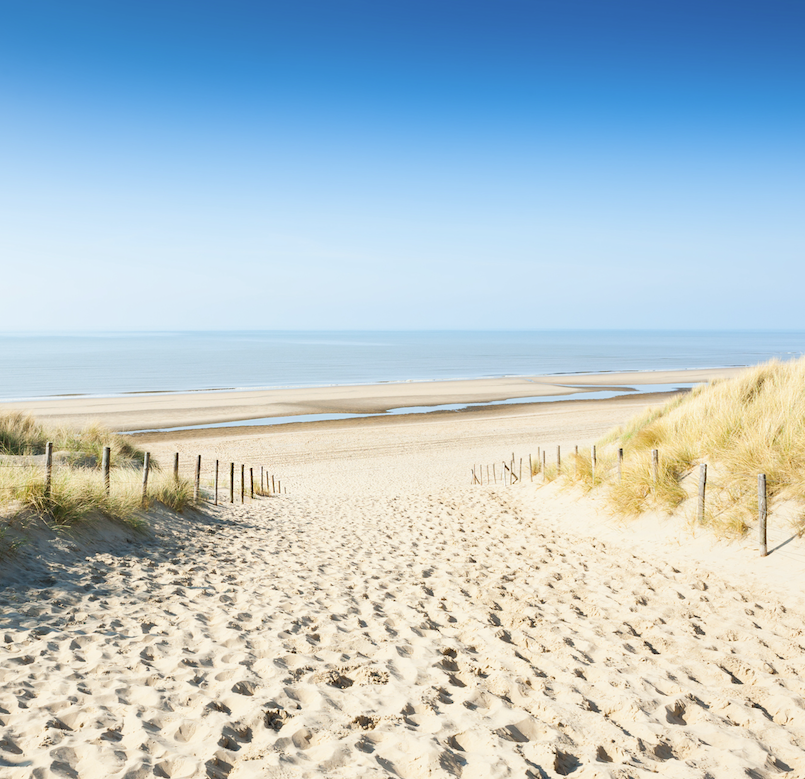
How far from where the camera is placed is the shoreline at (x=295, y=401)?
3631 centimetres

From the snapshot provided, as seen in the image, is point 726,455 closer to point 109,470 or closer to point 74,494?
point 74,494

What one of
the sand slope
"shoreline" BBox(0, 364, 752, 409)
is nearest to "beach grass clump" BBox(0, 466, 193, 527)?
the sand slope

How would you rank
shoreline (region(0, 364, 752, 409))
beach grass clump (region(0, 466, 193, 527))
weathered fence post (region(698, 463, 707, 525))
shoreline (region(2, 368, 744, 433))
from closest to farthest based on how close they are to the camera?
beach grass clump (region(0, 466, 193, 527))
weathered fence post (region(698, 463, 707, 525))
shoreline (region(2, 368, 744, 433))
shoreline (region(0, 364, 752, 409))

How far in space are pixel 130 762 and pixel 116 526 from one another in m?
5.47

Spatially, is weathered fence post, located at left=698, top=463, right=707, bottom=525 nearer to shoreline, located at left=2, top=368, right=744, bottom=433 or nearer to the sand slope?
the sand slope

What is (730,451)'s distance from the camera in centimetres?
937

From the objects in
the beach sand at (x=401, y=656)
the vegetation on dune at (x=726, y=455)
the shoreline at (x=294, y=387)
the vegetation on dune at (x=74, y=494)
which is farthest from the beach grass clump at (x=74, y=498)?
the shoreline at (x=294, y=387)

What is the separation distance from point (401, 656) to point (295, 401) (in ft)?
136

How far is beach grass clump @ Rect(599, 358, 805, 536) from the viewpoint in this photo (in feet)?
26.9

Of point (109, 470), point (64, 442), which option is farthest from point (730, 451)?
point (64, 442)

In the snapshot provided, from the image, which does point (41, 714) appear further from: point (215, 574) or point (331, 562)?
point (331, 562)

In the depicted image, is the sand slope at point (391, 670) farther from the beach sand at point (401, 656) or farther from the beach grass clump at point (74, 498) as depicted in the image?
the beach grass clump at point (74, 498)

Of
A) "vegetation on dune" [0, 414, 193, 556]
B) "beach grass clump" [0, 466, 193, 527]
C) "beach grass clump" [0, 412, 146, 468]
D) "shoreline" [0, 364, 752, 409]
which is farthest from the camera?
"shoreline" [0, 364, 752, 409]

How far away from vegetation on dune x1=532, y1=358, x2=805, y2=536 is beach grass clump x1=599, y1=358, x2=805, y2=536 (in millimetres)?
12
